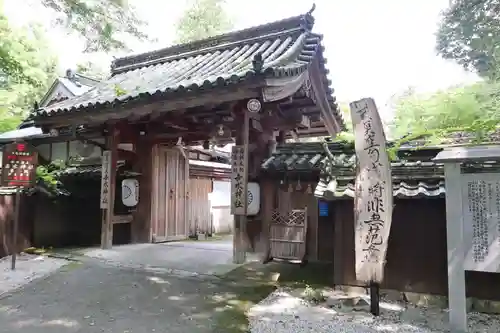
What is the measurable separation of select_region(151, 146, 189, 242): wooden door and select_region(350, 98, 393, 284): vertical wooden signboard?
7340 mm

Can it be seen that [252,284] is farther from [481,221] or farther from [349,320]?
[481,221]

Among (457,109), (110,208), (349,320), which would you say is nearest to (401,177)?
(349,320)

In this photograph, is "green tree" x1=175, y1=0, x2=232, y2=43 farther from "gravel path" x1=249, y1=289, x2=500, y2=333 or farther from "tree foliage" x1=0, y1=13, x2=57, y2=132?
"gravel path" x1=249, y1=289, x2=500, y2=333

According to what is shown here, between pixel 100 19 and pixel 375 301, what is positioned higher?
pixel 100 19

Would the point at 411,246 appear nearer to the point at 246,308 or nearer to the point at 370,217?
the point at 370,217

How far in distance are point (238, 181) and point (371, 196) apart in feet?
10.8

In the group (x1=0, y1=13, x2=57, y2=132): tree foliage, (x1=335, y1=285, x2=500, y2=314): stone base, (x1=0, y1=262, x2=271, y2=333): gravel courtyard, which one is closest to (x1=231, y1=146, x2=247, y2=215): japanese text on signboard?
(x1=0, y1=262, x2=271, y2=333): gravel courtyard

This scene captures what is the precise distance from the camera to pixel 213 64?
9906mm

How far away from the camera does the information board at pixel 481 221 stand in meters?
4.73

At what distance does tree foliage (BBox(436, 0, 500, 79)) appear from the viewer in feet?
53.6

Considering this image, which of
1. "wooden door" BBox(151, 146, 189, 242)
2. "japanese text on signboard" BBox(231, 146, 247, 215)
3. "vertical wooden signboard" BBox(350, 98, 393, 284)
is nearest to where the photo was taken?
"vertical wooden signboard" BBox(350, 98, 393, 284)

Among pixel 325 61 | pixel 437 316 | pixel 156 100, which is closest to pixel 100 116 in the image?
pixel 156 100

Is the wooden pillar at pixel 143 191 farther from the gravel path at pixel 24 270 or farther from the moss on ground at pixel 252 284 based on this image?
the moss on ground at pixel 252 284

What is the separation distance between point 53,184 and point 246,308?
759cm
